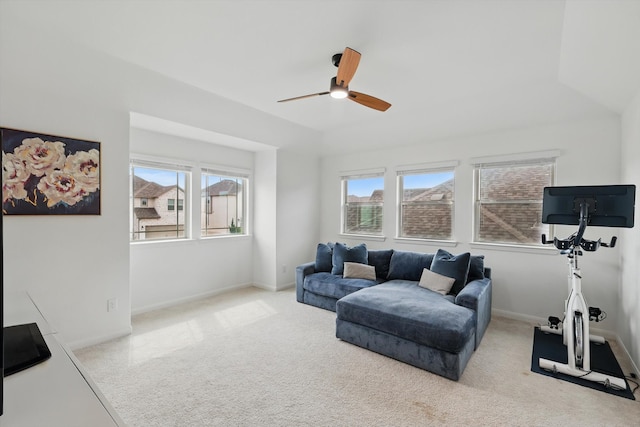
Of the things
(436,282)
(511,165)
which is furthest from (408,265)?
(511,165)

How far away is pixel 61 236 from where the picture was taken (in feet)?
9.39

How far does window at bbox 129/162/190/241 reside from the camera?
4.02 metres

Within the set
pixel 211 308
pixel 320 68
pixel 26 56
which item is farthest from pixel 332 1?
pixel 211 308

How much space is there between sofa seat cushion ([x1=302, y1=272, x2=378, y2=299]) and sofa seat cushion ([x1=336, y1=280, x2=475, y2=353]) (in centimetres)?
55

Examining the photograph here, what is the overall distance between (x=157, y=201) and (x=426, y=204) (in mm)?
3978

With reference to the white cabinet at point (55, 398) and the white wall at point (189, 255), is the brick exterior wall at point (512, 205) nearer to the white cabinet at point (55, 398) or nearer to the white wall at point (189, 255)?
the white wall at point (189, 255)

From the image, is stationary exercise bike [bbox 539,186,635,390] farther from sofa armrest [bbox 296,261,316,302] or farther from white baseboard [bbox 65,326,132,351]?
white baseboard [bbox 65,326,132,351]

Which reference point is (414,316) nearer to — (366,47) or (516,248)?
(516,248)

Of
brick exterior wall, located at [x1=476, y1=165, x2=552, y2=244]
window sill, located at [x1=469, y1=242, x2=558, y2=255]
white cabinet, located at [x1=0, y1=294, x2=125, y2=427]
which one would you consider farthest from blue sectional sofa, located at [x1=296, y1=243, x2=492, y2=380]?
white cabinet, located at [x1=0, y1=294, x2=125, y2=427]

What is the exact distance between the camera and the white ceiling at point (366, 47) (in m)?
2.16

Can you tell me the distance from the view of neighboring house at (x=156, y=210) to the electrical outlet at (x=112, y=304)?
1.02 metres

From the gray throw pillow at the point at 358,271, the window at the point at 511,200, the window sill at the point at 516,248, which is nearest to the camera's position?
the window sill at the point at 516,248

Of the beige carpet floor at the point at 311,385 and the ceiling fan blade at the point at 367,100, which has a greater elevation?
the ceiling fan blade at the point at 367,100

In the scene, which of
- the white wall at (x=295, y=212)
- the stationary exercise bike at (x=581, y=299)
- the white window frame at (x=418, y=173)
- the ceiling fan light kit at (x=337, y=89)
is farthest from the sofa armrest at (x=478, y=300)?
the white wall at (x=295, y=212)
